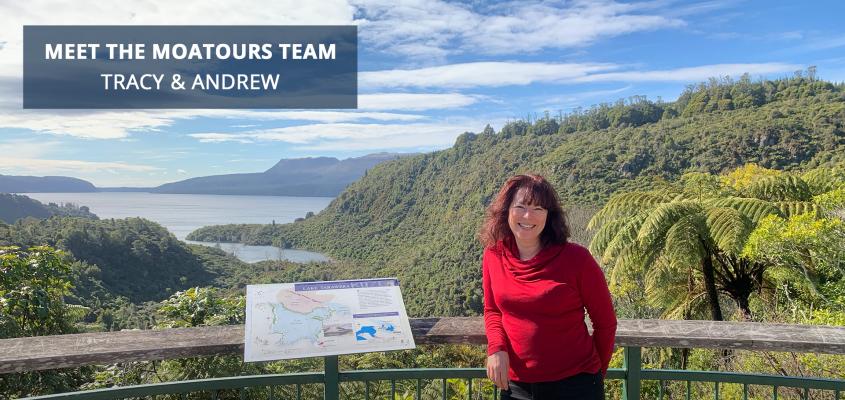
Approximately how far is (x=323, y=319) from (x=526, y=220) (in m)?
0.72

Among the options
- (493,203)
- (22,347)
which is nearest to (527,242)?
(493,203)

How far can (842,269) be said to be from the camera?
233 inches

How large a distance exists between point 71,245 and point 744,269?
46.1 meters

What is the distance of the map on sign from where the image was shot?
1755 mm

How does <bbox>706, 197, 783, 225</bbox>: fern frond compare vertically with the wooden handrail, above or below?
above

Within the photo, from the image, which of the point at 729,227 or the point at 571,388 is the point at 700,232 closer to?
the point at 729,227

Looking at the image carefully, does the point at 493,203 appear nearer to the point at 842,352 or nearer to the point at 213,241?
the point at 842,352

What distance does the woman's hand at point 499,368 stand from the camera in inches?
65.8

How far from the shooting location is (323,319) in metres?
1.84

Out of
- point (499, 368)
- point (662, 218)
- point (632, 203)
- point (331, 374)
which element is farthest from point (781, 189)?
point (331, 374)

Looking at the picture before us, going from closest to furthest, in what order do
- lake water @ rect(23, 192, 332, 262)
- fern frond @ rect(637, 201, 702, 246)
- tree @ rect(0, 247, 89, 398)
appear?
tree @ rect(0, 247, 89, 398) < fern frond @ rect(637, 201, 702, 246) < lake water @ rect(23, 192, 332, 262)

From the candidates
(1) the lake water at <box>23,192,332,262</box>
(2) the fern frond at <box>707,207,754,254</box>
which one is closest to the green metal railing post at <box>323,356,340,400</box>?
(2) the fern frond at <box>707,207,754,254</box>

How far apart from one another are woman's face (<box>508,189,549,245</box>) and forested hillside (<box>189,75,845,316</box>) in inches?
382

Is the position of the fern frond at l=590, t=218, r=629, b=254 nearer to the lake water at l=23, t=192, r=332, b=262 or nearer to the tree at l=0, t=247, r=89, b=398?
the tree at l=0, t=247, r=89, b=398
